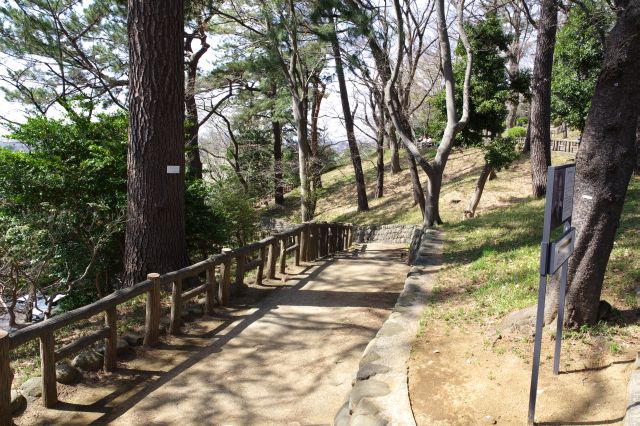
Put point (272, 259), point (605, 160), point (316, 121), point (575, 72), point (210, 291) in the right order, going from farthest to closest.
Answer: point (316, 121), point (575, 72), point (272, 259), point (210, 291), point (605, 160)

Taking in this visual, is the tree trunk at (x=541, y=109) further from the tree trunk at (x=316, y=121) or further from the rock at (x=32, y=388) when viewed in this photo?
the rock at (x=32, y=388)

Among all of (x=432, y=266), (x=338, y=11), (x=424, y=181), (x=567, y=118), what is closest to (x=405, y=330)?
(x=432, y=266)

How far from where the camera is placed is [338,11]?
12.9 metres

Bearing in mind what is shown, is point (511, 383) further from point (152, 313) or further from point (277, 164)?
point (277, 164)

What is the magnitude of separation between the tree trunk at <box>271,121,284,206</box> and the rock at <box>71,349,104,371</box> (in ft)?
61.4

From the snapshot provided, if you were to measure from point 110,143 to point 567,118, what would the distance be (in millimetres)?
13795

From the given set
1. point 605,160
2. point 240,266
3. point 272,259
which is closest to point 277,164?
point 272,259

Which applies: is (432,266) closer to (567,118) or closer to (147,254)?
(147,254)

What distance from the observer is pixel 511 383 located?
3.38m

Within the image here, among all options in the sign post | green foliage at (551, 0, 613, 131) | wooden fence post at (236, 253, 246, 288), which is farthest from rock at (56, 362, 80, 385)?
green foliage at (551, 0, 613, 131)

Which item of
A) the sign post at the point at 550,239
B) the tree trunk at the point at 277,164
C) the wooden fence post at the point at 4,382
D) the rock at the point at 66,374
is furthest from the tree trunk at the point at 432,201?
the tree trunk at the point at 277,164

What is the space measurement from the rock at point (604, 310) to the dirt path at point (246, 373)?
223cm

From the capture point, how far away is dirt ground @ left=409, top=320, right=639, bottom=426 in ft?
9.71

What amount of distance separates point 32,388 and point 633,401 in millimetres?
4418
